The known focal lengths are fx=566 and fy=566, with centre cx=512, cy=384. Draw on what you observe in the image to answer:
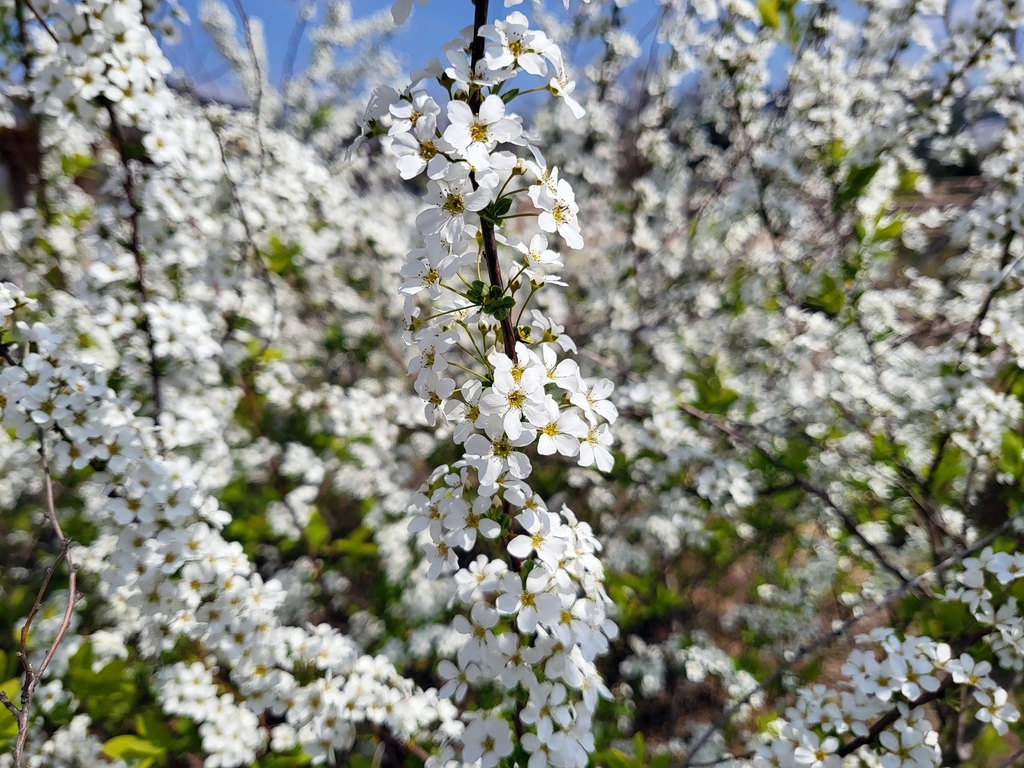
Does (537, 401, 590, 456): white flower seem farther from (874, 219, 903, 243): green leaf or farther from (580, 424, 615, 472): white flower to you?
(874, 219, 903, 243): green leaf

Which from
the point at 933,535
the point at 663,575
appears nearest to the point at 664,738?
the point at 663,575

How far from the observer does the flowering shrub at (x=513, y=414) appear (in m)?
1.29

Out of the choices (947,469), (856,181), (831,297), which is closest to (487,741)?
(947,469)

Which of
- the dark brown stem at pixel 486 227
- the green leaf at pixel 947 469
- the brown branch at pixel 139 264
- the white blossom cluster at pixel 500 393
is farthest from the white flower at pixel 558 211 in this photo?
the green leaf at pixel 947 469

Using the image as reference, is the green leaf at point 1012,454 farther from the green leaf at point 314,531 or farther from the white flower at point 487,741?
the green leaf at point 314,531

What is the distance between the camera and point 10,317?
1.71m

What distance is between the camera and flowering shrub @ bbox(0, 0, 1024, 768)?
4.23 ft

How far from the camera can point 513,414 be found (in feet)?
3.71

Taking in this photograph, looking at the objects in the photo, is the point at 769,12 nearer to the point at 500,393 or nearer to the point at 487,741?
the point at 500,393

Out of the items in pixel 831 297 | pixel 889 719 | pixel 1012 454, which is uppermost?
pixel 831 297

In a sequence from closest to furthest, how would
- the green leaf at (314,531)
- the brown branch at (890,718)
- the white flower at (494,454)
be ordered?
the white flower at (494,454), the brown branch at (890,718), the green leaf at (314,531)

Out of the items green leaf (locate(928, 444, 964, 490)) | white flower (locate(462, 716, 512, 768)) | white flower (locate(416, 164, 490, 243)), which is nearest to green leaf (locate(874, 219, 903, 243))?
green leaf (locate(928, 444, 964, 490))

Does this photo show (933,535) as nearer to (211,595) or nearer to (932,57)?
(932,57)

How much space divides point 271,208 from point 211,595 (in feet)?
7.05
